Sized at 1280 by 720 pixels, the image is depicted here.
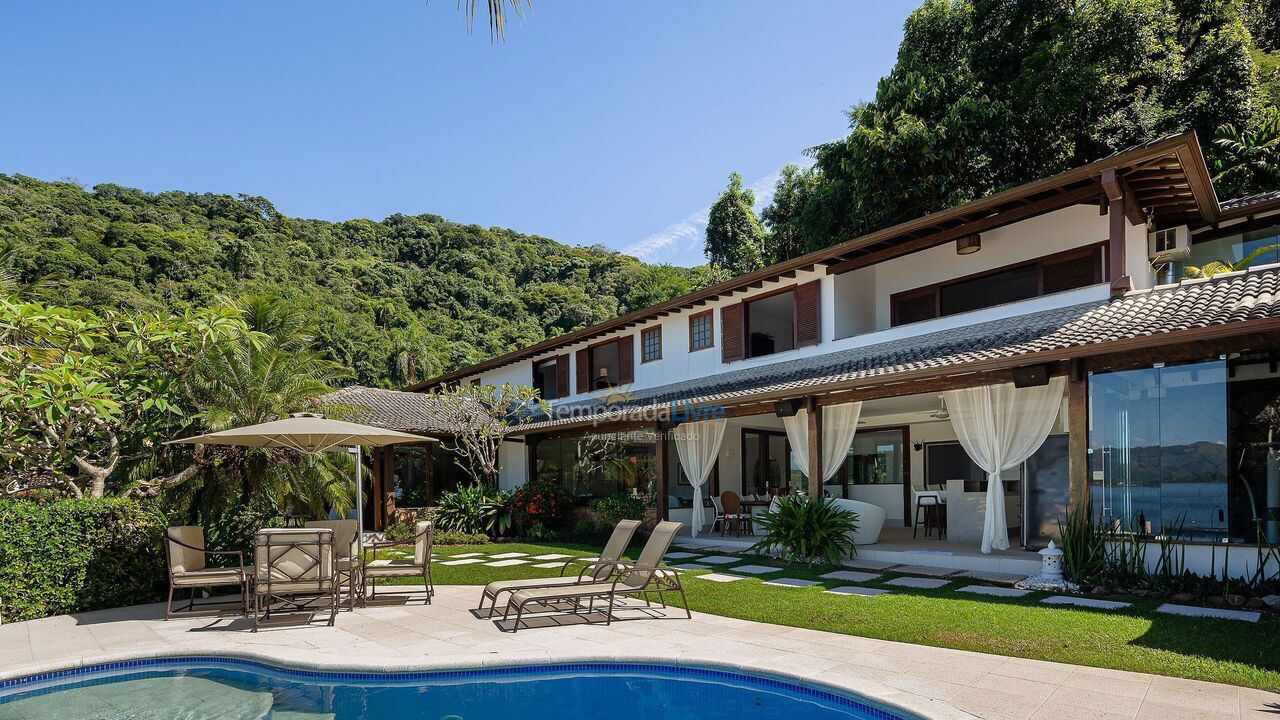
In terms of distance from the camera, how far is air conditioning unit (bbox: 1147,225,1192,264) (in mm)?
12664

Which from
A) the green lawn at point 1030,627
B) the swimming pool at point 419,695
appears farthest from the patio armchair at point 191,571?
the green lawn at point 1030,627

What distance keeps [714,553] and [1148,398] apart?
707 centimetres

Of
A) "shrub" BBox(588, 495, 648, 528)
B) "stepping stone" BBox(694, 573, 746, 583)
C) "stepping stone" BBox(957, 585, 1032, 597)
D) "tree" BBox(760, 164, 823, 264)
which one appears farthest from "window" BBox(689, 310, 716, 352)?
"tree" BBox(760, 164, 823, 264)

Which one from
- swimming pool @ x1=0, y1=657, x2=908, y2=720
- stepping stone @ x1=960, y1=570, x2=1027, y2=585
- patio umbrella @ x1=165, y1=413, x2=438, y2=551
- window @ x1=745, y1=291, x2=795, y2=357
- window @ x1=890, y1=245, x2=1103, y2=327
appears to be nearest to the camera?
swimming pool @ x1=0, y1=657, x2=908, y2=720

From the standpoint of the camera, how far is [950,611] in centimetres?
762

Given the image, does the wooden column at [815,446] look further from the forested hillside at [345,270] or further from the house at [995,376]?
the forested hillside at [345,270]

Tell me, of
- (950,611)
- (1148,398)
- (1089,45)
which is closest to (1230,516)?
(1148,398)

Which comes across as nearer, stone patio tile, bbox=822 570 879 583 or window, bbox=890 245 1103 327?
stone patio tile, bbox=822 570 879 583

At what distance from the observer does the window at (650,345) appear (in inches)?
758

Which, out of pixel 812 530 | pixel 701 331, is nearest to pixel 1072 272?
pixel 812 530

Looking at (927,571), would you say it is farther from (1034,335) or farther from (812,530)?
(1034,335)

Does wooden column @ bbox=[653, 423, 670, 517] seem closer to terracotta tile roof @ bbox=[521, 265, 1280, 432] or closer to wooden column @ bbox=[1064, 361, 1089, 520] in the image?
terracotta tile roof @ bbox=[521, 265, 1280, 432]

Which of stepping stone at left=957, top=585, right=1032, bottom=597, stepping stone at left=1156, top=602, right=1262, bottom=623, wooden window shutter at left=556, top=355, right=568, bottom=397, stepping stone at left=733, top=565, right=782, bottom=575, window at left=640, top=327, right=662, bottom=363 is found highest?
window at left=640, top=327, right=662, bottom=363

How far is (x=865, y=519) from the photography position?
1204 cm
